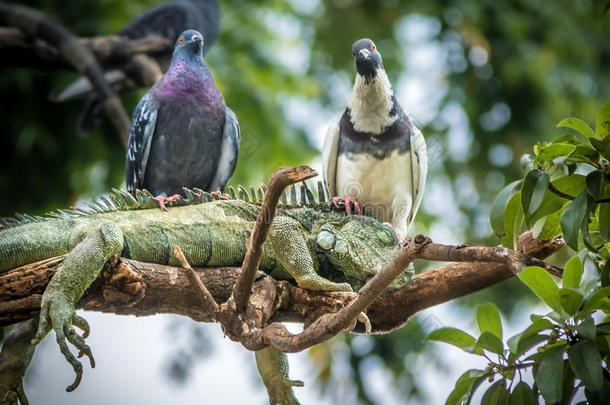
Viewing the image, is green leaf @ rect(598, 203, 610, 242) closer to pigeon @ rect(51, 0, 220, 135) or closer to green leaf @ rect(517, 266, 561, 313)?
green leaf @ rect(517, 266, 561, 313)

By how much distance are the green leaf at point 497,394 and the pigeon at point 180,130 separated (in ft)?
8.30

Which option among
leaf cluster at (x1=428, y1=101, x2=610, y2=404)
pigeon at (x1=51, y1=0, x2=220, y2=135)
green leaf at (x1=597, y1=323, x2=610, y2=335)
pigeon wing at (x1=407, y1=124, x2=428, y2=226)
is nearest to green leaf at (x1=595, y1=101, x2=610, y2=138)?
leaf cluster at (x1=428, y1=101, x2=610, y2=404)

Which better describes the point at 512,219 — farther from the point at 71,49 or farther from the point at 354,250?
the point at 71,49

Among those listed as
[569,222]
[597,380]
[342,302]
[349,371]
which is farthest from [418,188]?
[349,371]

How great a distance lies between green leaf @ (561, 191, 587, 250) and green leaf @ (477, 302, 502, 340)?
0.64 meters

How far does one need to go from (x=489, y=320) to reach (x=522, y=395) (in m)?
0.40

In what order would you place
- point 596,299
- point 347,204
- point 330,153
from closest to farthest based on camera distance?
point 596,299 → point 347,204 → point 330,153

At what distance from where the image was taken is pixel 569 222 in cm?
358

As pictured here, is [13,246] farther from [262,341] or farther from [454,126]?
[454,126]

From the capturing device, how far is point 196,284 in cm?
379

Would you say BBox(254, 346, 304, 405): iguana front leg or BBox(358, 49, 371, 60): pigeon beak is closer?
BBox(254, 346, 304, 405): iguana front leg

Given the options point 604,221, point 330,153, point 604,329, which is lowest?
point 604,329

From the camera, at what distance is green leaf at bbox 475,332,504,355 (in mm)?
3854

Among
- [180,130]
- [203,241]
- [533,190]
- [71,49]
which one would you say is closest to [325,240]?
[203,241]
